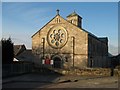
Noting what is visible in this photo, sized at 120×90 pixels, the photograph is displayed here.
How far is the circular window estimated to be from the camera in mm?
47875

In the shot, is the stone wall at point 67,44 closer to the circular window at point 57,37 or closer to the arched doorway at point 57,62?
the circular window at point 57,37

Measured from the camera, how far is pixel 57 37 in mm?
48375

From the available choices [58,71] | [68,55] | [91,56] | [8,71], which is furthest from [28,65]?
[91,56]

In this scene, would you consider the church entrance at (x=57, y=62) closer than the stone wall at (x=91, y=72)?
No

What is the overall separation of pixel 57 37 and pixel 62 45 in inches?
82.3

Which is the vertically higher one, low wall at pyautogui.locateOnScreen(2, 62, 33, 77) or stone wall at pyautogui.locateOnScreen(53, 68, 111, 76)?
low wall at pyautogui.locateOnScreen(2, 62, 33, 77)

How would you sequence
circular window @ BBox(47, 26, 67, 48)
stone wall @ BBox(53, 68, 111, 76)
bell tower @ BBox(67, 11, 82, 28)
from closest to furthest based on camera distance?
stone wall @ BBox(53, 68, 111, 76)
circular window @ BBox(47, 26, 67, 48)
bell tower @ BBox(67, 11, 82, 28)

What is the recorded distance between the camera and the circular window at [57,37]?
47.9 m

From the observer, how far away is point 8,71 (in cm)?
2902

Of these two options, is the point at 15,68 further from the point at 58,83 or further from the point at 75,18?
the point at 75,18

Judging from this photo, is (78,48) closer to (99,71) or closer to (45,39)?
(45,39)

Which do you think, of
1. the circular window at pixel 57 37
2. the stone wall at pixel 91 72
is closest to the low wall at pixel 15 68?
the stone wall at pixel 91 72

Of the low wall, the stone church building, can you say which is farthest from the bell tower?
the low wall

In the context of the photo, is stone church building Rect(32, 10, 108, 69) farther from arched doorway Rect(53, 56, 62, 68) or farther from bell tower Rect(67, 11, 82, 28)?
bell tower Rect(67, 11, 82, 28)
